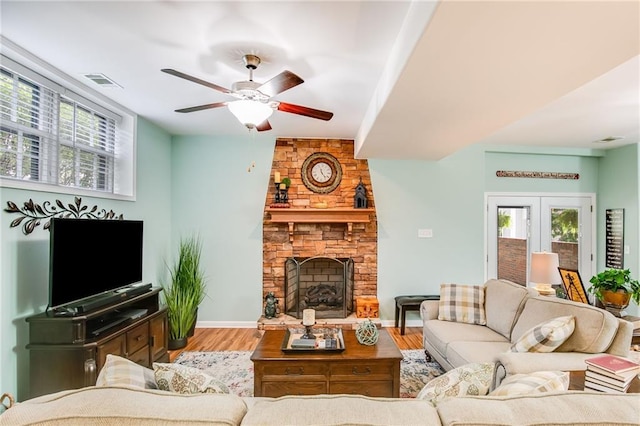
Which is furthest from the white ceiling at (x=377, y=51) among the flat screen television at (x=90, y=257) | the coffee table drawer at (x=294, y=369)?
the coffee table drawer at (x=294, y=369)

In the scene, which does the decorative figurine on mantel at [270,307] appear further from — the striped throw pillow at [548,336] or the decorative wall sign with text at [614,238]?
the decorative wall sign with text at [614,238]

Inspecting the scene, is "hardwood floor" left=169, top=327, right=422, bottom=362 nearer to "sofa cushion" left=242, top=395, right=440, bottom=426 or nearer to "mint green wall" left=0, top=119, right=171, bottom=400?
"mint green wall" left=0, top=119, right=171, bottom=400

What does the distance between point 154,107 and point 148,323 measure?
221 cm

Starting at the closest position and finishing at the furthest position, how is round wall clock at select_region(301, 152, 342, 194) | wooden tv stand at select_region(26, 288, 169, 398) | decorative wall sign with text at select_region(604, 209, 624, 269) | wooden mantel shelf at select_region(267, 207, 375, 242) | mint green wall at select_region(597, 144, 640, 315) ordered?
wooden tv stand at select_region(26, 288, 169, 398)
wooden mantel shelf at select_region(267, 207, 375, 242)
round wall clock at select_region(301, 152, 342, 194)
mint green wall at select_region(597, 144, 640, 315)
decorative wall sign with text at select_region(604, 209, 624, 269)

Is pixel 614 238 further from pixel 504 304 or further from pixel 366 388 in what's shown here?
pixel 366 388

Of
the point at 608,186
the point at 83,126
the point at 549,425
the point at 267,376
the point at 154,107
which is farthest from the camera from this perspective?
the point at 608,186

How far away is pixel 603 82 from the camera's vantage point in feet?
8.95

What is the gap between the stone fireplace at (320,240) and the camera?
4.58 metres

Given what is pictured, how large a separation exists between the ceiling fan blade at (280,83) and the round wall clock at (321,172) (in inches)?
98.0

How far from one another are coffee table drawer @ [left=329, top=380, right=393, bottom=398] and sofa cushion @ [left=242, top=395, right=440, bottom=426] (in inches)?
59.0

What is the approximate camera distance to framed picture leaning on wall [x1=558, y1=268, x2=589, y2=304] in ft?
11.4

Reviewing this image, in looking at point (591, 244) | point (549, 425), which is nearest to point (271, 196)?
point (549, 425)

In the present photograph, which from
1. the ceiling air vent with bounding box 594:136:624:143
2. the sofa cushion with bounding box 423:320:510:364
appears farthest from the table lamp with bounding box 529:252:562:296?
the ceiling air vent with bounding box 594:136:624:143

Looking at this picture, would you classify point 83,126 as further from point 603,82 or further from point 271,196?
point 603,82
